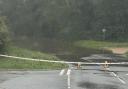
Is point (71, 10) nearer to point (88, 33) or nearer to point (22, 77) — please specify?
point (88, 33)

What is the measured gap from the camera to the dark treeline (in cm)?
9719

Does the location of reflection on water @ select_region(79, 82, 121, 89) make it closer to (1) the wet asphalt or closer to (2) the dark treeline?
(1) the wet asphalt

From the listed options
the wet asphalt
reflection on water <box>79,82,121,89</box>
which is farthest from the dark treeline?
reflection on water <box>79,82,121,89</box>

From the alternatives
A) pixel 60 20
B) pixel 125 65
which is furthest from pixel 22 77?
pixel 60 20

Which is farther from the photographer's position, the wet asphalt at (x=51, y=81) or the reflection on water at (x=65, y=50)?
the reflection on water at (x=65, y=50)

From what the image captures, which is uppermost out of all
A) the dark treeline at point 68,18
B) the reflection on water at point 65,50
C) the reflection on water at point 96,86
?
the dark treeline at point 68,18

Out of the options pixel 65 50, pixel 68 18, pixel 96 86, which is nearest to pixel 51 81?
pixel 96 86

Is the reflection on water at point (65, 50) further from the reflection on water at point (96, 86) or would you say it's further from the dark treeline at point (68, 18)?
the reflection on water at point (96, 86)

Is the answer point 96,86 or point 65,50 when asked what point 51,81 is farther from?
point 65,50

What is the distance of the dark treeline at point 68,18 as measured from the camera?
319ft

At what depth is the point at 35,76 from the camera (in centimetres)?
2708

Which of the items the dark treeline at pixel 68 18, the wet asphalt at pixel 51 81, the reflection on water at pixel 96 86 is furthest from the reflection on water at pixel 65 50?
the reflection on water at pixel 96 86

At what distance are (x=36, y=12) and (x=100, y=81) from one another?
397ft

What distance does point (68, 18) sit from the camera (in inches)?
4756
